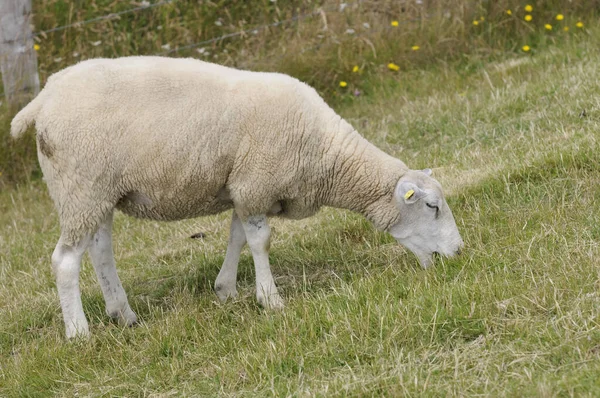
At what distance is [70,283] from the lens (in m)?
4.89

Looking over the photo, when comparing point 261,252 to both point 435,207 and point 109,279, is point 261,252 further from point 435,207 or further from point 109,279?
point 435,207

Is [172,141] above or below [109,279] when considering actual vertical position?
above

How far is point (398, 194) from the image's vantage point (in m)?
5.09

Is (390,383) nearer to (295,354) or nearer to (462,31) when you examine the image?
(295,354)

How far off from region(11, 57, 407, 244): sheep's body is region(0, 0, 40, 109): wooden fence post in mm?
3461

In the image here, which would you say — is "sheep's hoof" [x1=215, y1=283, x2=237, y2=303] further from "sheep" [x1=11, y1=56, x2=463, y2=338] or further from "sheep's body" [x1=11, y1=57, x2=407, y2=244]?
"sheep's body" [x1=11, y1=57, x2=407, y2=244]

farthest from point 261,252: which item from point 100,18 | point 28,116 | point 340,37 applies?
point 100,18

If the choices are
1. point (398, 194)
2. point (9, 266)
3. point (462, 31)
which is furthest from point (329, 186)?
point (462, 31)

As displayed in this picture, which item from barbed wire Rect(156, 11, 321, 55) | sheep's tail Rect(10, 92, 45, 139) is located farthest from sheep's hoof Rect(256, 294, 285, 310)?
barbed wire Rect(156, 11, 321, 55)

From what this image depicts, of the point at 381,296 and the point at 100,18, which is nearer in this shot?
the point at 381,296

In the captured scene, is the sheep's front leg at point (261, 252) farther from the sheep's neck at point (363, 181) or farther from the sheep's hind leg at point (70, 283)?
the sheep's hind leg at point (70, 283)

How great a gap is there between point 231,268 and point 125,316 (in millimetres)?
643

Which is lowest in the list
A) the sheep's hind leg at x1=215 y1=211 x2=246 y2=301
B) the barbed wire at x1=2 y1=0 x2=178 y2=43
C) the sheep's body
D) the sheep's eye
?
the sheep's hind leg at x1=215 y1=211 x2=246 y2=301

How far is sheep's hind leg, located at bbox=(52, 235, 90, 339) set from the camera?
4.89m
